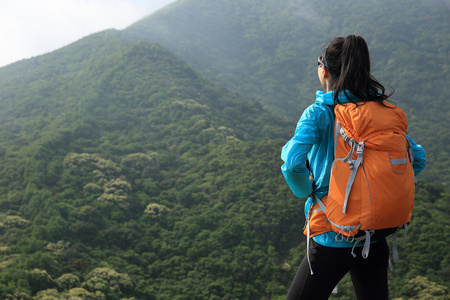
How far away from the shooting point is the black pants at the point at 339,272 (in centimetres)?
163

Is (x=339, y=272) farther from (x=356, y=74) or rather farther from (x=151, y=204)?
(x=151, y=204)

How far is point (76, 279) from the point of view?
9.69 m

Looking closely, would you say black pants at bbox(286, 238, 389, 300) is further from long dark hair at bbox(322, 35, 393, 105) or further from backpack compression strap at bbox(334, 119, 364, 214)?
long dark hair at bbox(322, 35, 393, 105)

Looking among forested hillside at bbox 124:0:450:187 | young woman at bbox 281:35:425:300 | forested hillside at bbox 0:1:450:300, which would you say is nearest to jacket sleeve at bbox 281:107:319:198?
young woman at bbox 281:35:425:300

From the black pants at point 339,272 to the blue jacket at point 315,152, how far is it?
51mm

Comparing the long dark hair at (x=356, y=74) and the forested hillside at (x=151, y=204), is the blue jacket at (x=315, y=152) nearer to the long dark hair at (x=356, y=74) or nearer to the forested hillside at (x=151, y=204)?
the long dark hair at (x=356, y=74)

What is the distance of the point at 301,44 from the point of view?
2096 inches

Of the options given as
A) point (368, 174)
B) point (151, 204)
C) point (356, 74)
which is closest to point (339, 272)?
point (368, 174)

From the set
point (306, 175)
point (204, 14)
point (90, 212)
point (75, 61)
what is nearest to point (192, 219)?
point (90, 212)

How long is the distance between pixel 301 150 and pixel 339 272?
54cm

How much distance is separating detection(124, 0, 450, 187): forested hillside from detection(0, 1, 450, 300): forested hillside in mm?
15889

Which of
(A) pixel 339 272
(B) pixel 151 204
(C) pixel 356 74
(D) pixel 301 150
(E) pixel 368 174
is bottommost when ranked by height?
(B) pixel 151 204

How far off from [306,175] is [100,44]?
3775 cm

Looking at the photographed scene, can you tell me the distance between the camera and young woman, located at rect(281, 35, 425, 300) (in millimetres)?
1588
